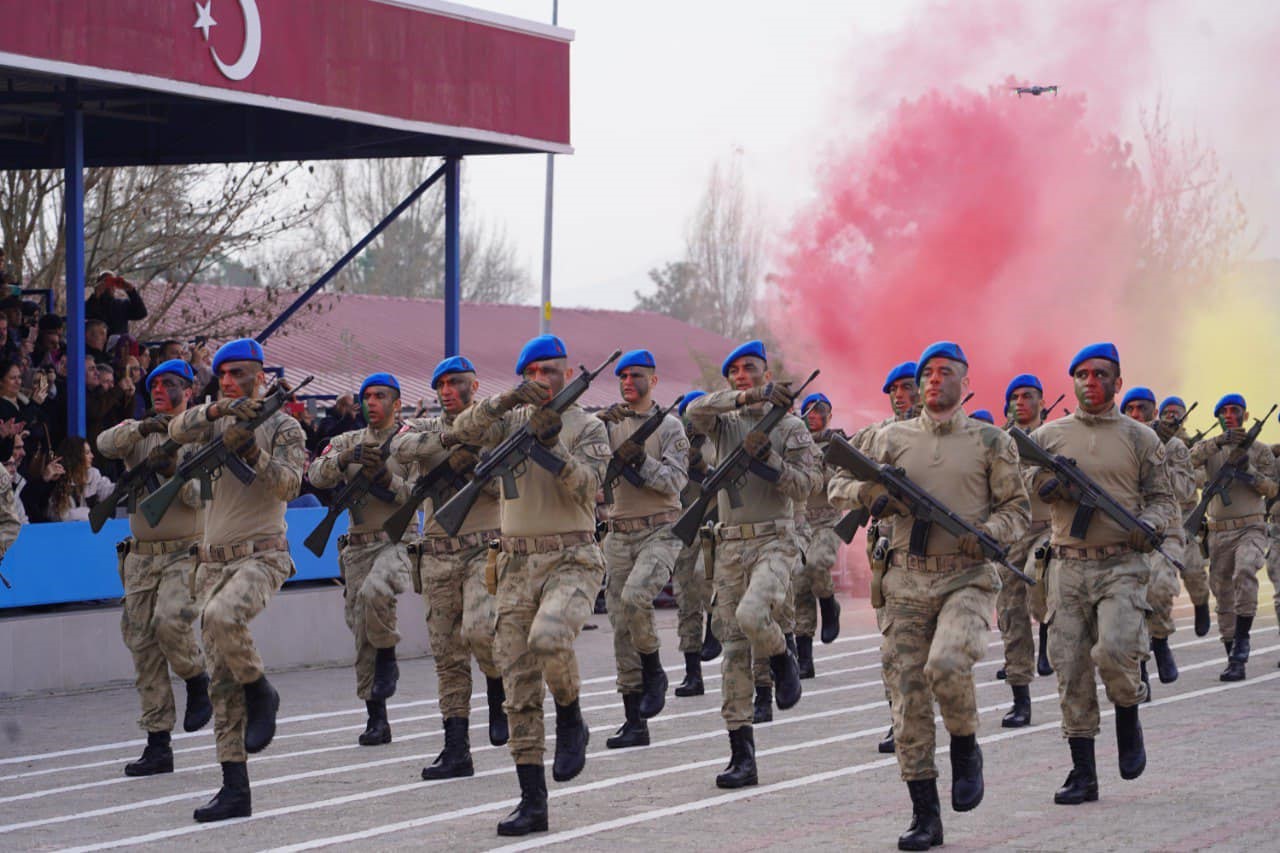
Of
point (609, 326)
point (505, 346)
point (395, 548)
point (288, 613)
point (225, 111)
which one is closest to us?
point (395, 548)

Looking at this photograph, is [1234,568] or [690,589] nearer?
[690,589]

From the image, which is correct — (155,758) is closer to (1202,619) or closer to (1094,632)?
(1094,632)

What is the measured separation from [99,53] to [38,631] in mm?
4463

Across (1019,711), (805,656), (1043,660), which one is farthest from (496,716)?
(1043,660)

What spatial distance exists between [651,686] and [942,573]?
12.4 feet

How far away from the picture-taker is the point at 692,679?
14.4 m

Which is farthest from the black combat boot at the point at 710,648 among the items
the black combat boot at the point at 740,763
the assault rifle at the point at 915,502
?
the assault rifle at the point at 915,502

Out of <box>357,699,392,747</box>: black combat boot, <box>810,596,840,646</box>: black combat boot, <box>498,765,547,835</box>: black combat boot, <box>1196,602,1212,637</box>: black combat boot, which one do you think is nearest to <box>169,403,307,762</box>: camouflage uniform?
<box>498,765,547,835</box>: black combat boot

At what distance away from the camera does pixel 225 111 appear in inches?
747

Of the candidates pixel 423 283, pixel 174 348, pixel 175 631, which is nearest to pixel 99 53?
pixel 174 348

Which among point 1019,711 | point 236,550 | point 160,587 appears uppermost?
point 236,550

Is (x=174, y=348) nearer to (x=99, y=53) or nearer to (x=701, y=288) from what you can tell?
(x=99, y=53)

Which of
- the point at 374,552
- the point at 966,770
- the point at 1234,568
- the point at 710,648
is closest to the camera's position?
the point at 966,770

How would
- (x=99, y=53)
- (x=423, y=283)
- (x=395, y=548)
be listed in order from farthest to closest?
(x=423, y=283) → (x=99, y=53) → (x=395, y=548)
